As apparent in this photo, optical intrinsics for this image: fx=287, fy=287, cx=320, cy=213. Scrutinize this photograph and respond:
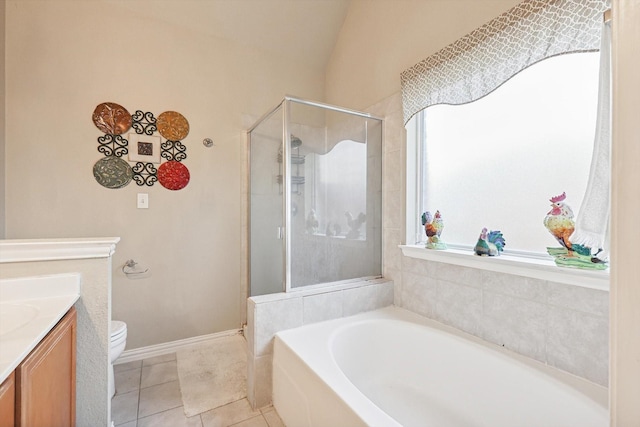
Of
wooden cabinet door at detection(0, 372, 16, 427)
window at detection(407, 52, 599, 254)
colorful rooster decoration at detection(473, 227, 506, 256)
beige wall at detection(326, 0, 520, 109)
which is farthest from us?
beige wall at detection(326, 0, 520, 109)

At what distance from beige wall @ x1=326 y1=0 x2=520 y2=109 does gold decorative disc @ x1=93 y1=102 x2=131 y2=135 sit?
1.83 meters

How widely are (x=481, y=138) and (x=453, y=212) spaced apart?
469 millimetres

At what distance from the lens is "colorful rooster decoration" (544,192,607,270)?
1147mm

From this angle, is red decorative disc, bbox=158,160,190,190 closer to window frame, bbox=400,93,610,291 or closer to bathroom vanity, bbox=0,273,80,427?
bathroom vanity, bbox=0,273,80,427

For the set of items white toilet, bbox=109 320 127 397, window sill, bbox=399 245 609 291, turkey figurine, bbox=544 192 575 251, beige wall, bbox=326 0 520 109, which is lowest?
white toilet, bbox=109 320 127 397

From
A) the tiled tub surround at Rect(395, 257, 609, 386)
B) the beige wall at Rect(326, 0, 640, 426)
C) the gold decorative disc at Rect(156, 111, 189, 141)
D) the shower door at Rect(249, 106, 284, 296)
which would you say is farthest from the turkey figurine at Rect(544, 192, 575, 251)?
the gold decorative disc at Rect(156, 111, 189, 141)

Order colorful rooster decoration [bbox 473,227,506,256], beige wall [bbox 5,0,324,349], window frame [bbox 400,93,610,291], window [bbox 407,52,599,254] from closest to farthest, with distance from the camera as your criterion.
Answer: window frame [bbox 400,93,610,291], window [bbox 407,52,599,254], colorful rooster decoration [bbox 473,227,506,256], beige wall [bbox 5,0,324,349]

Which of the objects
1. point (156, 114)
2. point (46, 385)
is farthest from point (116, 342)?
point (156, 114)

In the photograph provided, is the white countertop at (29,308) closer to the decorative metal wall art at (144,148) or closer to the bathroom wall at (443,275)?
the decorative metal wall art at (144,148)

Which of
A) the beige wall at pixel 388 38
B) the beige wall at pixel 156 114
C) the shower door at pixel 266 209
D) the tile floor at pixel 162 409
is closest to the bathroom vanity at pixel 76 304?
the tile floor at pixel 162 409

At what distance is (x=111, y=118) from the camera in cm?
216

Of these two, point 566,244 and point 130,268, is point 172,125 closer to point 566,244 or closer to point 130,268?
point 130,268

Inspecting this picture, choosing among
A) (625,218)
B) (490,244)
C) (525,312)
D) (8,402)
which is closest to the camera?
(625,218)

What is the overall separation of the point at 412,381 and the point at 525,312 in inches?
28.6
